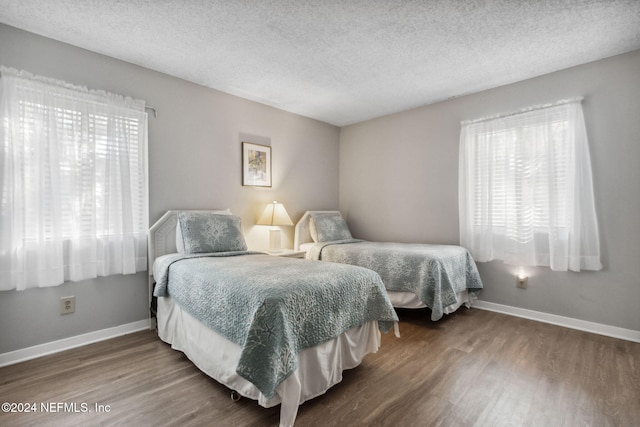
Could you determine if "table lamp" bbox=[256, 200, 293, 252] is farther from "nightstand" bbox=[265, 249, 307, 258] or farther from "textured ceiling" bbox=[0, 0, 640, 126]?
"textured ceiling" bbox=[0, 0, 640, 126]

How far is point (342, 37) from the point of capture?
237 centimetres

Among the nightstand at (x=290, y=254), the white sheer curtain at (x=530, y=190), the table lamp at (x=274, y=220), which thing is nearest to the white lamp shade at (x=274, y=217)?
the table lamp at (x=274, y=220)

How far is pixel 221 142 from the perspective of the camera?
11.2 feet

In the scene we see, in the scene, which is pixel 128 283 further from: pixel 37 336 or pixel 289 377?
A: pixel 289 377

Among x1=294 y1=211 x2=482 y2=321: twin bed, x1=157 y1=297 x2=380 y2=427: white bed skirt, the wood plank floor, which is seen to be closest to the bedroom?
the wood plank floor

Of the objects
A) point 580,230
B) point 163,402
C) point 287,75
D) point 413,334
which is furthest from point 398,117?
point 163,402

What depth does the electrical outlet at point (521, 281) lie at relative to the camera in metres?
3.16

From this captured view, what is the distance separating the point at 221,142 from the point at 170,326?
6.46 ft

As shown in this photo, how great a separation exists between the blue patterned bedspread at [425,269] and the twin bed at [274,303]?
0.03 feet

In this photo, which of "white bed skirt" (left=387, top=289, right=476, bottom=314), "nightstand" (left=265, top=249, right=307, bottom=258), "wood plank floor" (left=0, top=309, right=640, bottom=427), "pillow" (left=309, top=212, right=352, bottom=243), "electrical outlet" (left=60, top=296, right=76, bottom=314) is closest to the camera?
"wood plank floor" (left=0, top=309, right=640, bottom=427)

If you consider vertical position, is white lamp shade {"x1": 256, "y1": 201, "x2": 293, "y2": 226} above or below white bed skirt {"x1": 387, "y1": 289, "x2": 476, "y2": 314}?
above

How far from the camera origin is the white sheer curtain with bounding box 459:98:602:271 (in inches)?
109

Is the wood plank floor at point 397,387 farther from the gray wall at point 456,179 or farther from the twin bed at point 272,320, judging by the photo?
the gray wall at point 456,179

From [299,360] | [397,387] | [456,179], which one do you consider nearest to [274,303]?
[299,360]
